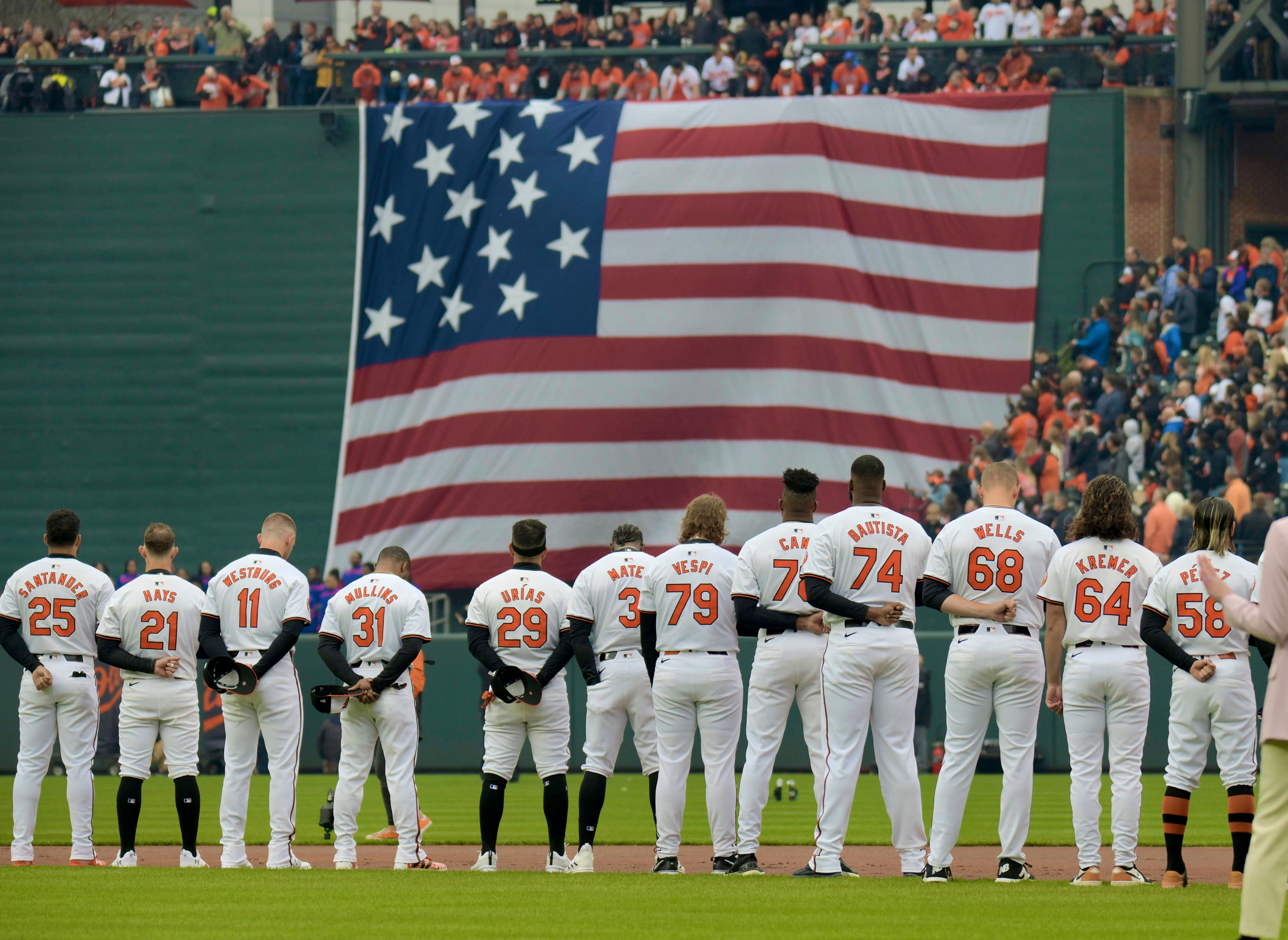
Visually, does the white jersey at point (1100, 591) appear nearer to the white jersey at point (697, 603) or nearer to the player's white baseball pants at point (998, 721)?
the player's white baseball pants at point (998, 721)

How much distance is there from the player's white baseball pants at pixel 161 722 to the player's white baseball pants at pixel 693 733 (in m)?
2.98

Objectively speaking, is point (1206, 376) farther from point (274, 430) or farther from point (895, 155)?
point (274, 430)

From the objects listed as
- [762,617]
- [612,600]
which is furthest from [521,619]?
[762,617]

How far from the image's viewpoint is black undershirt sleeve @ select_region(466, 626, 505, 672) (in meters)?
10.5

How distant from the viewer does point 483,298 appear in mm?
26594

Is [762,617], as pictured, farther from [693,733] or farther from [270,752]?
[270,752]

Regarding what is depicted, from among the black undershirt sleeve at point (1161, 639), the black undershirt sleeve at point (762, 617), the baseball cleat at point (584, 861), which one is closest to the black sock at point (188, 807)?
the baseball cleat at point (584, 861)

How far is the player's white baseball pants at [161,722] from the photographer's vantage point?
1070 cm

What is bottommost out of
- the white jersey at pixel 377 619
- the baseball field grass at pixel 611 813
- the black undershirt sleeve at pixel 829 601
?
the baseball field grass at pixel 611 813

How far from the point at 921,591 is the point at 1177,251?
16445 mm

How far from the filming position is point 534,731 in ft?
34.8

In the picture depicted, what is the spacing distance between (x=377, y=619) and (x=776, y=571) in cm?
261

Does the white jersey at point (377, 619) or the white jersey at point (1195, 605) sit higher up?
the white jersey at point (1195, 605)

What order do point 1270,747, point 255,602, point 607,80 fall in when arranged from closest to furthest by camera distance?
point 1270,747 < point 255,602 < point 607,80
